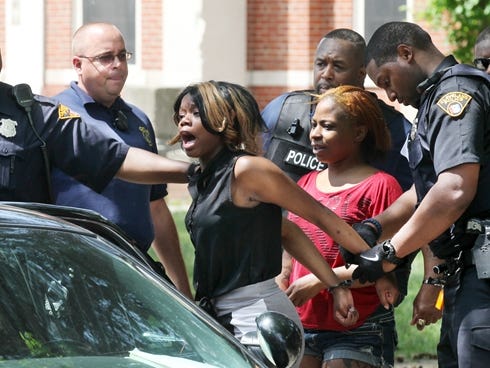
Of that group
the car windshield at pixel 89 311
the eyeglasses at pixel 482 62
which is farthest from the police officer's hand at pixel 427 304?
the car windshield at pixel 89 311

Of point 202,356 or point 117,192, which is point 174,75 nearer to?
point 117,192

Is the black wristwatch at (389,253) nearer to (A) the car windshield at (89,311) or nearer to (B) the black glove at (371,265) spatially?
(B) the black glove at (371,265)

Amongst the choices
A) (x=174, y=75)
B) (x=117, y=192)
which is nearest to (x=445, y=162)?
(x=117, y=192)

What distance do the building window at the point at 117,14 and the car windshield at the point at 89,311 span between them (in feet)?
45.1

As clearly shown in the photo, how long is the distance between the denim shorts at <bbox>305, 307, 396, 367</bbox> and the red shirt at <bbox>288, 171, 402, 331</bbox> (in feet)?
0.11

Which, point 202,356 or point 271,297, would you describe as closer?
point 202,356

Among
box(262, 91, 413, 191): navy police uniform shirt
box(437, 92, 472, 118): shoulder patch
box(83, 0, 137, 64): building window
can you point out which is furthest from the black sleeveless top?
box(83, 0, 137, 64): building window

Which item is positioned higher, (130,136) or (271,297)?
(130,136)

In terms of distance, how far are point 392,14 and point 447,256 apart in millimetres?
12499

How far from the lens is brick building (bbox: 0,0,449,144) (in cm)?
1644

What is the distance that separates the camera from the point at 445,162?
14.8 feet

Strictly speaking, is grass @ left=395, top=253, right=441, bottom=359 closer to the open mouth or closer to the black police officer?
the black police officer

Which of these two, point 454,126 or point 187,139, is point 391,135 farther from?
point 187,139

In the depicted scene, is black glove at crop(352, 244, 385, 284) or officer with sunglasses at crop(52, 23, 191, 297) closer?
black glove at crop(352, 244, 385, 284)
